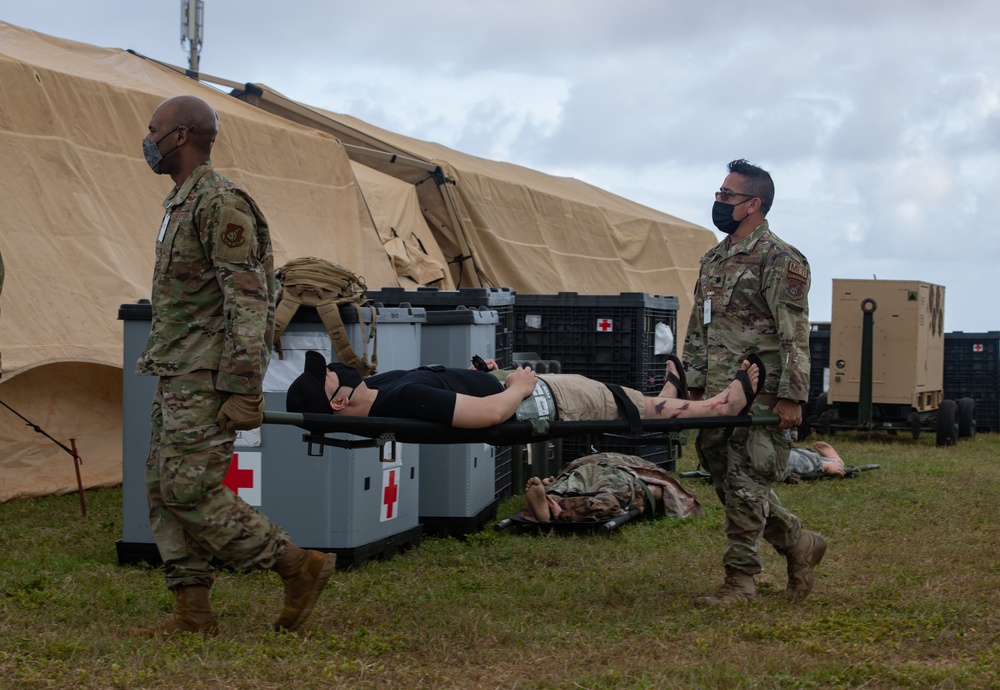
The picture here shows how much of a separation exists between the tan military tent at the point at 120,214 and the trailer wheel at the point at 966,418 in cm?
542

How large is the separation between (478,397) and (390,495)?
1.63 meters

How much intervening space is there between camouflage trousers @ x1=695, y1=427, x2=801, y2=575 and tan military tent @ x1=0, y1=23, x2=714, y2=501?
4.94 meters

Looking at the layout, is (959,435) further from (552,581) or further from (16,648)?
(16,648)

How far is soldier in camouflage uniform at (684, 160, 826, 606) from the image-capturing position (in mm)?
5141

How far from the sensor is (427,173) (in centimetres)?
1420

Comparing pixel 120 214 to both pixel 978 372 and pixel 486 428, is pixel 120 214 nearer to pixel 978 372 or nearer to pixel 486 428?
pixel 486 428

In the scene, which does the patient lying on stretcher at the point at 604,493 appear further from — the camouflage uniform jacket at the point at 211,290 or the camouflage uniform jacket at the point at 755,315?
the camouflage uniform jacket at the point at 211,290

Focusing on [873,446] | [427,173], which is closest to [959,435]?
[873,446]

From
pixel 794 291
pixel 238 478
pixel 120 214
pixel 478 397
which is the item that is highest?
pixel 120 214

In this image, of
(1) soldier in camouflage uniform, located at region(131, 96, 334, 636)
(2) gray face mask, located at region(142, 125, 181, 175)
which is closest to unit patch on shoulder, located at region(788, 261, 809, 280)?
(1) soldier in camouflage uniform, located at region(131, 96, 334, 636)

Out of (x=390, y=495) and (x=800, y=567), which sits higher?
(x=390, y=495)

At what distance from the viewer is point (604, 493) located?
755cm

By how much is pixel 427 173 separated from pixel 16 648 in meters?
10.5

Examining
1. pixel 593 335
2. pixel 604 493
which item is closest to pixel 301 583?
pixel 604 493
